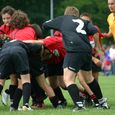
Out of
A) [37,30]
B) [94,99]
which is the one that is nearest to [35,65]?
[37,30]

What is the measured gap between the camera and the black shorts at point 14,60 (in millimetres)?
11484

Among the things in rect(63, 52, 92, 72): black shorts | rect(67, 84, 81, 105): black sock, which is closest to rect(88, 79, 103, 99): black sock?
rect(63, 52, 92, 72): black shorts

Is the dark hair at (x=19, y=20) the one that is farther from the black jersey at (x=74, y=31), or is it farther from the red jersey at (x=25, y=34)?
the black jersey at (x=74, y=31)

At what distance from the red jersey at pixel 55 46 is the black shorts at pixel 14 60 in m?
0.64

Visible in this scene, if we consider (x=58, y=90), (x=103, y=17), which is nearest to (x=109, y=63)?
(x=103, y=17)

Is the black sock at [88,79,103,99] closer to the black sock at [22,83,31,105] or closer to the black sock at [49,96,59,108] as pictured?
the black sock at [49,96,59,108]

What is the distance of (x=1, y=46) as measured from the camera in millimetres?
12586

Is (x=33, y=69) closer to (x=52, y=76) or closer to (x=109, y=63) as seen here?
(x=52, y=76)

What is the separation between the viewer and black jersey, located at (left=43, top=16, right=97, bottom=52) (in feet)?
38.1

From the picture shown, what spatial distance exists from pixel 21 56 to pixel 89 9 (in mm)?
40303

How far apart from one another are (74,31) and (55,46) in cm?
69

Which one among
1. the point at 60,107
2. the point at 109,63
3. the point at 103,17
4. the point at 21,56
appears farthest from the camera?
the point at 103,17

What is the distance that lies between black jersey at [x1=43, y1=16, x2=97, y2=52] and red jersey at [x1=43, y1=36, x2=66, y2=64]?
0.34m

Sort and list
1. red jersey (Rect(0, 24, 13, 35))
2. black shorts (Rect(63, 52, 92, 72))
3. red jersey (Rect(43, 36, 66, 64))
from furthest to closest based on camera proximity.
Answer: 1. red jersey (Rect(0, 24, 13, 35))
2. red jersey (Rect(43, 36, 66, 64))
3. black shorts (Rect(63, 52, 92, 72))
